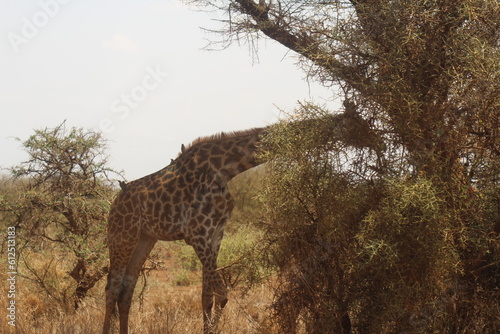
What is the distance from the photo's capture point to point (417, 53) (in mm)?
5363

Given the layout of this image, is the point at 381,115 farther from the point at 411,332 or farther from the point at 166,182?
the point at 166,182

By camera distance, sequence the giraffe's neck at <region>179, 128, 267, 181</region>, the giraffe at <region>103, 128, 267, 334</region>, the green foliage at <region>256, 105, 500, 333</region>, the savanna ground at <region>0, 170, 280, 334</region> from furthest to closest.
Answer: the savanna ground at <region>0, 170, 280, 334</region>, the giraffe's neck at <region>179, 128, 267, 181</region>, the giraffe at <region>103, 128, 267, 334</region>, the green foliage at <region>256, 105, 500, 333</region>

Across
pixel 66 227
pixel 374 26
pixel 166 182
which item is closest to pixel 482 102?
pixel 374 26

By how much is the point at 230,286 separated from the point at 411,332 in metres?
4.64

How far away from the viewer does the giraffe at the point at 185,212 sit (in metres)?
7.04

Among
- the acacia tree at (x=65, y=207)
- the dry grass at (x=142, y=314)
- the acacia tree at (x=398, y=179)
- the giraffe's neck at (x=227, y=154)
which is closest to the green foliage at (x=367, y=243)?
the acacia tree at (x=398, y=179)

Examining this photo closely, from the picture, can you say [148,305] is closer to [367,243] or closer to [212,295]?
[212,295]

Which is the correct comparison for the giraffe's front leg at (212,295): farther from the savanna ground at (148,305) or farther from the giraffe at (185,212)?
the savanna ground at (148,305)

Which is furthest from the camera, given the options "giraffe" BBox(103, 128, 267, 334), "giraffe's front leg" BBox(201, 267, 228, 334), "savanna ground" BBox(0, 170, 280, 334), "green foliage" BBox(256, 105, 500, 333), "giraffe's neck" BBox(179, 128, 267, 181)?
"savanna ground" BBox(0, 170, 280, 334)

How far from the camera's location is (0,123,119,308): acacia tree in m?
8.86

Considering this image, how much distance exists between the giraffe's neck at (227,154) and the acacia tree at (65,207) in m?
2.20

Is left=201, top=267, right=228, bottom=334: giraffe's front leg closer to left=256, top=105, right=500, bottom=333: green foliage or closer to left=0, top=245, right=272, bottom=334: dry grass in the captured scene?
left=0, top=245, right=272, bottom=334: dry grass

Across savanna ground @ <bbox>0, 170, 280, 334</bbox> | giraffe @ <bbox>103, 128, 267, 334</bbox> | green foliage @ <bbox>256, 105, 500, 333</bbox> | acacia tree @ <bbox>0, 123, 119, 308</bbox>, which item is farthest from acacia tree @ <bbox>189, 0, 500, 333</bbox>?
acacia tree @ <bbox>0, 123, 119, 308</bbox>

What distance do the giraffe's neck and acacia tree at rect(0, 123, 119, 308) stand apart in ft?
7.21
